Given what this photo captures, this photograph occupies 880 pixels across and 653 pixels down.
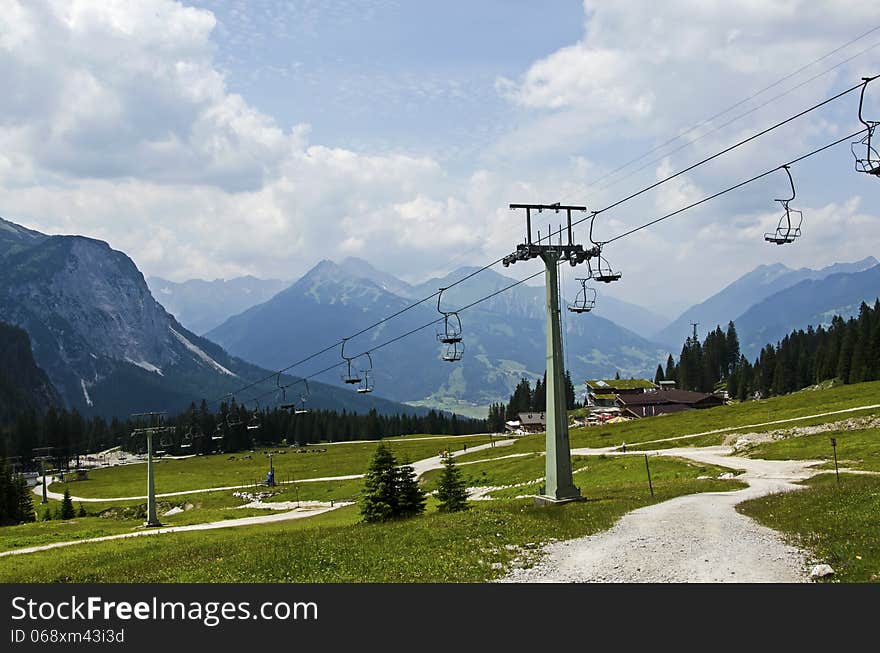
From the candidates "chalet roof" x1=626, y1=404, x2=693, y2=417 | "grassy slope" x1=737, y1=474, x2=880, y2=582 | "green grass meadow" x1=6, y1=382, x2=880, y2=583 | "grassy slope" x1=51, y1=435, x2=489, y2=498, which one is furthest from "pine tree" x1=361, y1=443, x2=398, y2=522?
"chalet roof" x1=626, y1=404, x2=693, y2=417

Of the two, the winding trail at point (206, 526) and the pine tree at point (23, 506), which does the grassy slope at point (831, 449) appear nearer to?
the winding trail at point (206, 526)

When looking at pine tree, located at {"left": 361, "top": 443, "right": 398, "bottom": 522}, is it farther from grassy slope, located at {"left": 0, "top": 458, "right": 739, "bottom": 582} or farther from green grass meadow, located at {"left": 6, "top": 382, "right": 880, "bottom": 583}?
green grass meadow, located at {"left": 6, "top": 382, "right": 880, "bottom": 583}

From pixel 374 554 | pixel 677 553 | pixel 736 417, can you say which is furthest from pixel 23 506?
pixel 736 417

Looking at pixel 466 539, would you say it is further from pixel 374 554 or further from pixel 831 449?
pixel 831 449

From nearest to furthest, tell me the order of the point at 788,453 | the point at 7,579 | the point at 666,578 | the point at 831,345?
the point at 666,578 → the point at 7,579 → the point at 788,453 → the point at 831,345

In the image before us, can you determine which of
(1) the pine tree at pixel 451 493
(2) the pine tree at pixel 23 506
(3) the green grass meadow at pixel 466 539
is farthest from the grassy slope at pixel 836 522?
(2) the pine tree at pixel 23 506

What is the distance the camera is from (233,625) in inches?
661

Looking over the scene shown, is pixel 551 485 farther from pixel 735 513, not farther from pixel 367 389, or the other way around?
pixel 367 389

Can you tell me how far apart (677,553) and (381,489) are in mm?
18788

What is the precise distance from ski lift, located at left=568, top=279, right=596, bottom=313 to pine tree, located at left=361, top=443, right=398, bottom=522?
1217 centimetres

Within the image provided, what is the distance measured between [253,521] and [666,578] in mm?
58296

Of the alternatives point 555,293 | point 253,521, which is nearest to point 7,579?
point 555,293

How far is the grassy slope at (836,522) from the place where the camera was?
1923 cm

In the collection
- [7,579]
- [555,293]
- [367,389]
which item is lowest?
[7,579]
